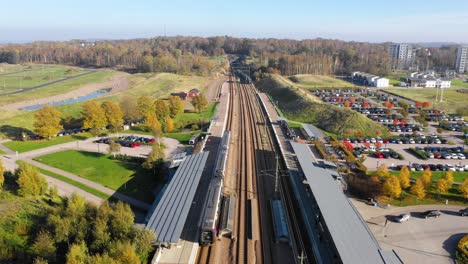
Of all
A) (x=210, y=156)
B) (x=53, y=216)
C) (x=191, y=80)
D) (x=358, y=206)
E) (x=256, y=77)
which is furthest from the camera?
(x=256, y=77)

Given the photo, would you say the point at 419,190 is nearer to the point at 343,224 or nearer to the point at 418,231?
the point at 418,231

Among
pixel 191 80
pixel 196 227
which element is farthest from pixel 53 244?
pixel 191 80

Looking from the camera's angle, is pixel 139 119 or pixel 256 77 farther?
pixel 256 77

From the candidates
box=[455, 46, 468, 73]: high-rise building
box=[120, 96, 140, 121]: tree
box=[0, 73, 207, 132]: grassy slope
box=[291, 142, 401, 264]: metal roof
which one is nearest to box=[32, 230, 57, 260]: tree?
box=[291, 142, 401, 264]: metal roof

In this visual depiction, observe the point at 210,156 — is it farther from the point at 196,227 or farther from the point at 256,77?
the point at 256,77

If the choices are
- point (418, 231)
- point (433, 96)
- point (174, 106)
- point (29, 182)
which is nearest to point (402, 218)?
point (418, 231)

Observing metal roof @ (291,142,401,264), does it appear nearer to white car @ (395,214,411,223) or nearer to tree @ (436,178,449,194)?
white car @ (395,214,411,223)
